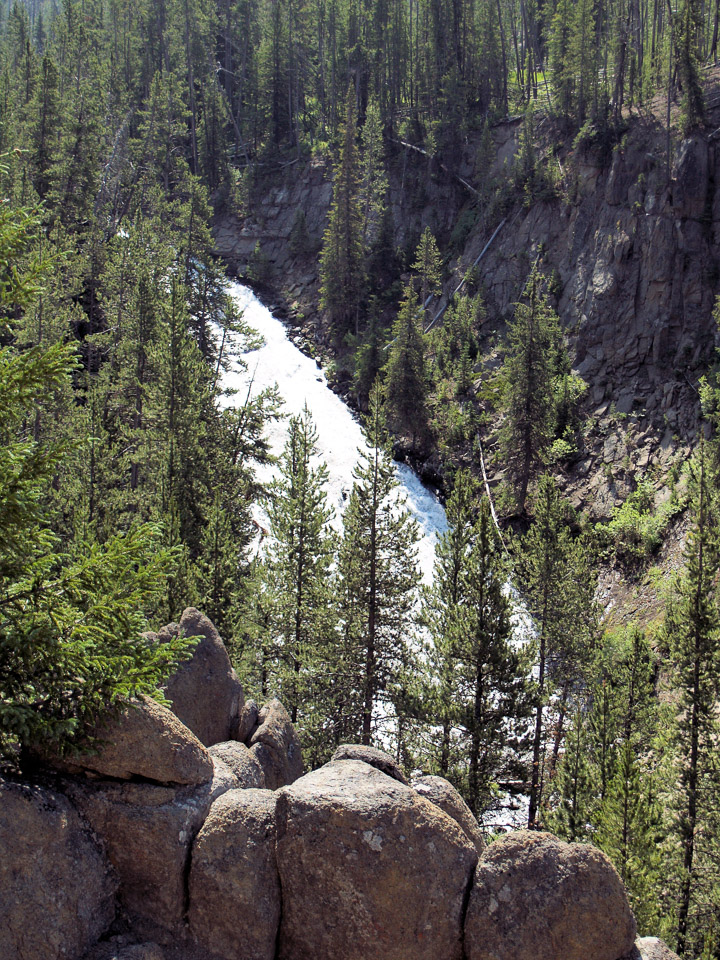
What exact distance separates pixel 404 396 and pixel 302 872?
36.8 meters

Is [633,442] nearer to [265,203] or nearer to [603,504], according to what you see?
[603,504]

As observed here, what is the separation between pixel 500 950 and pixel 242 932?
2.78 metres

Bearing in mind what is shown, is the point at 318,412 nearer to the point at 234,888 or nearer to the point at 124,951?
the point at 234,888

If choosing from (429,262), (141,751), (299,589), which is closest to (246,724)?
(141,751)

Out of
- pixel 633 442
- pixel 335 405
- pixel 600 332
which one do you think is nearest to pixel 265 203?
pixel 335 405

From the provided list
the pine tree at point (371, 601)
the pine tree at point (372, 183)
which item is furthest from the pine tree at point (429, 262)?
the pine tree at point (371, 601)

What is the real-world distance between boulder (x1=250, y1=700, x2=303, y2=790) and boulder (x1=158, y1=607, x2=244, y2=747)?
625mm

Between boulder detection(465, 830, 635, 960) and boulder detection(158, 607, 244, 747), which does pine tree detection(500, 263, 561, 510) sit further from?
boulder detection(465, 830, 635, 960)

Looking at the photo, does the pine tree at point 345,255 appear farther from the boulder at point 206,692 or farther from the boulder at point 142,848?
the boulder at point 142,848

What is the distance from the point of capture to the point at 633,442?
36.3 m

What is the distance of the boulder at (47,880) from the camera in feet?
21.7

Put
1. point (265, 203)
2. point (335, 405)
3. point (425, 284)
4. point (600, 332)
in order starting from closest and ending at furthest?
point (600, 332) → point (335, 405) → point (425, 284) → point (265, 203)

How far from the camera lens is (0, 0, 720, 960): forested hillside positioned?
15.7 meters

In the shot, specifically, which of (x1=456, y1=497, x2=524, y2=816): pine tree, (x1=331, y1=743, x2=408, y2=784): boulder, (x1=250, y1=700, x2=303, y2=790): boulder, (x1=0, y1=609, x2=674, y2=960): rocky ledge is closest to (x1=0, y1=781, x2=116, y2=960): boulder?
(x1=0, y1=609, x2=674, y2=960): rocky ledge
